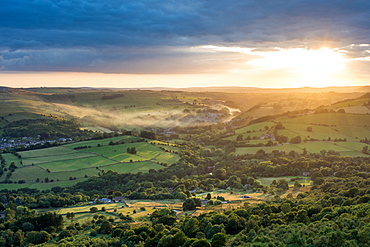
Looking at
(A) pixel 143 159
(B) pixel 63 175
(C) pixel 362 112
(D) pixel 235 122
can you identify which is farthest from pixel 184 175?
(D) pixel 235 122

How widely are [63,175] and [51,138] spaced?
190ft

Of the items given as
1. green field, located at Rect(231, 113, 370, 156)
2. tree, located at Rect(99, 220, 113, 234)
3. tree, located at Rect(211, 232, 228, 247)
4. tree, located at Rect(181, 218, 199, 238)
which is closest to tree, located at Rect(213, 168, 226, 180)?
green field, located at Rect(231, 113, 370, 156)

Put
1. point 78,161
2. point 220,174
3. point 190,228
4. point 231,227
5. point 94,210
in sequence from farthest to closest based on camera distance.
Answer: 1. point 78,161
2. point 220,174
3. point 94,210
4. point 231,227
5. point 190,228

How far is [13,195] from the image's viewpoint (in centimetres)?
7788

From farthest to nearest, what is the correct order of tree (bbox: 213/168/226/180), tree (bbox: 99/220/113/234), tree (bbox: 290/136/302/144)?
tree (bbox: 290/136/302/144)
tree (bbox: 213/168/226/180)
tree (bbox: 99/220/113/234)

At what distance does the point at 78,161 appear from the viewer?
104312 millimetres

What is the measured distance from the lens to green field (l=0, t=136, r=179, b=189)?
90.8 metres

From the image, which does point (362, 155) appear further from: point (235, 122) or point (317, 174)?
point (235, 122)

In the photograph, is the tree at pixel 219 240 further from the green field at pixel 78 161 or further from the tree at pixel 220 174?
the green field at pixel 78 161

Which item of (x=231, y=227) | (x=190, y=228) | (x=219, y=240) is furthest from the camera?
(x=231, y=227)

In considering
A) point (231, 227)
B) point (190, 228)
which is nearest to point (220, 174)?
point (231, 227)

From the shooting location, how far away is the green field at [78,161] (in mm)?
90812

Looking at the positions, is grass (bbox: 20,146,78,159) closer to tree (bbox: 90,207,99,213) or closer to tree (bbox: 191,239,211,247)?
tree (bbox: 90,207,99,213)

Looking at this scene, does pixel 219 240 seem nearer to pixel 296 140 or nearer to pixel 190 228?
pixel 190 228
